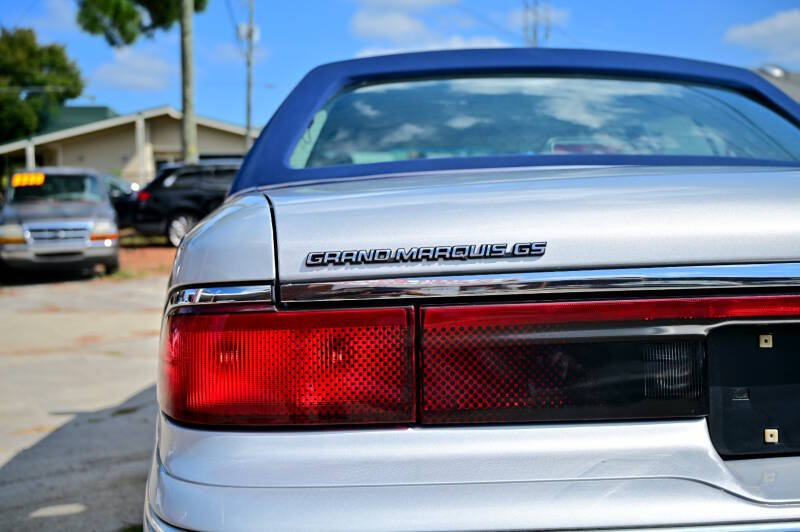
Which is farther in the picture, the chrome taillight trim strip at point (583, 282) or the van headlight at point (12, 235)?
the van headlight at point (12, 235)

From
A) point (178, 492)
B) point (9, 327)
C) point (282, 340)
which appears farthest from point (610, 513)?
point (9, 327)

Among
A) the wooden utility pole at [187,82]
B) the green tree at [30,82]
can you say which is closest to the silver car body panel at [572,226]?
the wooden utility pole at [187,82]

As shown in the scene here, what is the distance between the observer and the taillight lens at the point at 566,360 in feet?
4.35

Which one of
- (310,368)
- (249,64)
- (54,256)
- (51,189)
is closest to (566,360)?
(310,368)

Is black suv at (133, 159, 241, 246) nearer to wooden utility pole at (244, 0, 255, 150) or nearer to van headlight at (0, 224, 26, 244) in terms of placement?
van headlight at (0, 224, 26, 244)

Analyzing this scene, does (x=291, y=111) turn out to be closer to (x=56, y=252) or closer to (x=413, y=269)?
(x=413, y=269)

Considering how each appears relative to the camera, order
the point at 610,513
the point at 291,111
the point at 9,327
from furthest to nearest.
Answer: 1. the point at 9,327
2. the point at 291,111
3. the point at 610,513

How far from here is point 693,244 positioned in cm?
131

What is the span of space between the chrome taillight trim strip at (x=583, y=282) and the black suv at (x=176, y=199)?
15.5m

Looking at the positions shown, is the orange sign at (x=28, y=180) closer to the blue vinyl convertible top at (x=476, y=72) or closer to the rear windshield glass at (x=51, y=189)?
the rear windshield glass at (x=51, y=189)

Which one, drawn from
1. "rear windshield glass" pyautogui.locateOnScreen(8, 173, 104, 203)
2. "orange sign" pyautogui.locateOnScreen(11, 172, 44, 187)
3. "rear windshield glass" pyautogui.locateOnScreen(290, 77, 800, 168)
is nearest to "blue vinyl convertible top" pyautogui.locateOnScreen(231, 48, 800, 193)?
"rear windshield glass" pyautogui.locateOnScreen(290, 77, 800, 168)

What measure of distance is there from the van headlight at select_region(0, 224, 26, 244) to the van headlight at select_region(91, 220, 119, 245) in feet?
3.17

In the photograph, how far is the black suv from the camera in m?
16.4

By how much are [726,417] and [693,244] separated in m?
0.31
